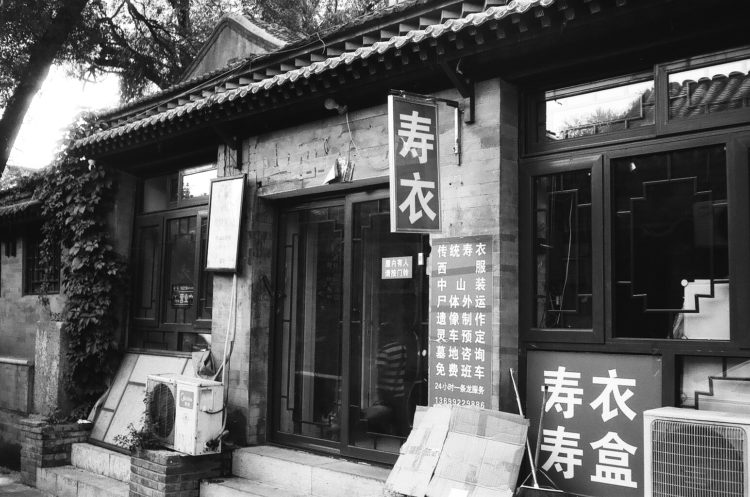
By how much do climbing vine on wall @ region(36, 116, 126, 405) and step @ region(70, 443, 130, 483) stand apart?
0.79 m

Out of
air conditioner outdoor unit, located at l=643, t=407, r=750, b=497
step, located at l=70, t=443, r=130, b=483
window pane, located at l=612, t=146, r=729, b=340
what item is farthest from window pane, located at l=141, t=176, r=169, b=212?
air conditioner outdoor unit, located at l=643, t=407, r=750, b=497

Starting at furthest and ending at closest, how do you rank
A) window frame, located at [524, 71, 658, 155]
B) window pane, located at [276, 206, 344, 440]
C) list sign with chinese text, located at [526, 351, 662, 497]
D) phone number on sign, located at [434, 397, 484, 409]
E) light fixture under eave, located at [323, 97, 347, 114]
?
window pane, located at [276, 206, 344, 440] < light fixture under eave, located at [323, 97, 347, 114] < phone number on sign, located at [434, 397, 484, 409] < window frame, located at [524, 71, 658, 155] < list sign with chinese text, located at [526, 351, 662, 497]

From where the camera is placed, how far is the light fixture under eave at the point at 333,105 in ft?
23.2

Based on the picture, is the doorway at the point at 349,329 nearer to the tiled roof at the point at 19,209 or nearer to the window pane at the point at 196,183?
the window pane at the point at 196,183

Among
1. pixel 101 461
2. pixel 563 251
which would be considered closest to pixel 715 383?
pixel 563 251

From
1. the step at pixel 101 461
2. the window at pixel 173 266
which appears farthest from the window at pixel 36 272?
the step at pixel 101 461

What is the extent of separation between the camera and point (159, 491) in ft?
24.1

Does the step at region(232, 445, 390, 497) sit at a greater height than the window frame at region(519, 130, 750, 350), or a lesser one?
lesser

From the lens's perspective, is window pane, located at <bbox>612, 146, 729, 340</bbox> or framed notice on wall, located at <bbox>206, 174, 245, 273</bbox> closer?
window pane, located at <bbox>612, 146, 729, 340</bbox>

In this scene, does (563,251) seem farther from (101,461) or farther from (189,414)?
(101,461)

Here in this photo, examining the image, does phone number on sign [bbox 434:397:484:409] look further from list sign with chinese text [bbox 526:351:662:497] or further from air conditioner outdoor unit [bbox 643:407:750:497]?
air conditioner outdoor unit [bbox 643:407:750:497]

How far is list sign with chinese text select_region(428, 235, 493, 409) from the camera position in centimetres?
575

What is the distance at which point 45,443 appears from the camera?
30.6 ft

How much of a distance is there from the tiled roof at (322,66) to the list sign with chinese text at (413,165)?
1.77 ft
